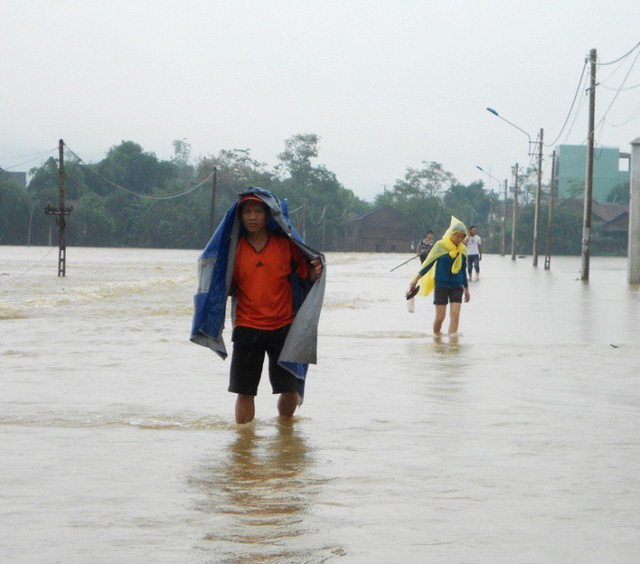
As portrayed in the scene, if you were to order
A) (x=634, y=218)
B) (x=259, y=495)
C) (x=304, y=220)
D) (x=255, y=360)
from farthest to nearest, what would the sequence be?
(x=304, y=220), (x=634, y=218), (x=255, y=360), (x=259, y=495)

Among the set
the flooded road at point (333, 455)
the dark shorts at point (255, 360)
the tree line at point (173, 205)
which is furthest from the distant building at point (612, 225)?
the dark shorts at point (255, 360)

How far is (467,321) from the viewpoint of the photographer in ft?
57.7

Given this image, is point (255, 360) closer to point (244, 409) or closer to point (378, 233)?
point (244, 409)

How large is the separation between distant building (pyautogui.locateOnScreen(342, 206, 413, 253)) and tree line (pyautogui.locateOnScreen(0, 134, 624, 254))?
97 cm

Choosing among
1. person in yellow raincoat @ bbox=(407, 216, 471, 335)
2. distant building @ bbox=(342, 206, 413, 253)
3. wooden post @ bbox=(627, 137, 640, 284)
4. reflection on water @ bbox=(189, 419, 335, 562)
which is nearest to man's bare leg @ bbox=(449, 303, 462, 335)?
person in yellow raincoat @ bbox=(407, 216, 471, 335)

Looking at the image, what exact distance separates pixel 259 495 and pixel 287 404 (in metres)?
2.19

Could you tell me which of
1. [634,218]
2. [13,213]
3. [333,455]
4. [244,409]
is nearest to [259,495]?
[333,455]

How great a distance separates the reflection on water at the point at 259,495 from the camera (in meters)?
4.62

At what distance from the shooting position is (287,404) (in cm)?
785

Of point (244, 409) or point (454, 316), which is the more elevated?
point (454, 316)

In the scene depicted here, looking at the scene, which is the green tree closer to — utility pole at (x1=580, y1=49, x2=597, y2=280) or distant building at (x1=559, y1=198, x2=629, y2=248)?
distant building at (x1=559, y1=198, x2=629, y2=248)

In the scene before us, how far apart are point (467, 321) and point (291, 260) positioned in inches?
412

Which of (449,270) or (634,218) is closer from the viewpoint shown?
(449,270)

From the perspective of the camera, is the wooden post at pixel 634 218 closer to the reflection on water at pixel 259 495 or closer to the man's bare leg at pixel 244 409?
the man's bare leg at pixel 244 409
